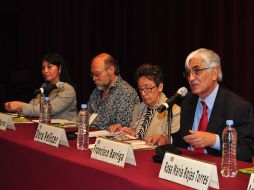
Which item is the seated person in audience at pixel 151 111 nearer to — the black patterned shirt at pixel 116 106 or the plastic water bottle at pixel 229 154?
the black patterned shirt at pixel 116 106

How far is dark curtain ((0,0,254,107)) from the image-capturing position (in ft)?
18.1

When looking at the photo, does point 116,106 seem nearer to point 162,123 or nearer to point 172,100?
point 162,123

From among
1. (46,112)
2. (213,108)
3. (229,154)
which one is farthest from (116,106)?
(229,154)

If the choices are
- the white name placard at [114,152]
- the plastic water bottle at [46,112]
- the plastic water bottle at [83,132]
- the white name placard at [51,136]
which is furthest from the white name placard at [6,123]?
the white name placard at [114,152]

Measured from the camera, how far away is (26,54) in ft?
29.6

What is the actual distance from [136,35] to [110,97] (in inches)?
115

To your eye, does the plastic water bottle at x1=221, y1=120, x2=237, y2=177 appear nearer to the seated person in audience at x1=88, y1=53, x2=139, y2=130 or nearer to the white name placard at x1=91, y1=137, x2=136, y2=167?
the white name placard at x1=91, y1=137, x2=136, y2=167

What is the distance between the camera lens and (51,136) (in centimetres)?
303

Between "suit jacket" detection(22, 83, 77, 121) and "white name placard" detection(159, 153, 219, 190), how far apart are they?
2424mm

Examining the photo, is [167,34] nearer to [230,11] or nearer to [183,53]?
[183,53]

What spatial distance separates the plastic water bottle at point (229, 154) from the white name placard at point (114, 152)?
44cm

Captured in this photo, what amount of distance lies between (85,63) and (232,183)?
5.97 metres

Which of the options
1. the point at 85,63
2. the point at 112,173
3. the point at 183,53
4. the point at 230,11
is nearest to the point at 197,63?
the point at 112,173

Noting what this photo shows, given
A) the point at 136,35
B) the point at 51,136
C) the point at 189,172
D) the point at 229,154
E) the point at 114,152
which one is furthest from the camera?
the point at 136,35
